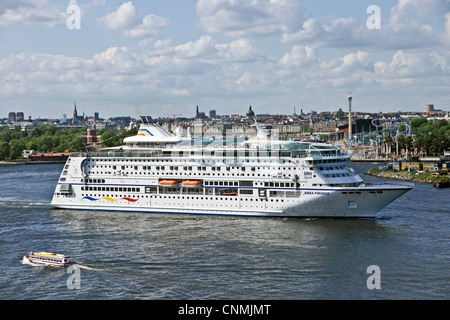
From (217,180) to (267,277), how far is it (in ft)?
40.6

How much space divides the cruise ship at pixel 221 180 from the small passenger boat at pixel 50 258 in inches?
436

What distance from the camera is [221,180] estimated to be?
33562 millimetres

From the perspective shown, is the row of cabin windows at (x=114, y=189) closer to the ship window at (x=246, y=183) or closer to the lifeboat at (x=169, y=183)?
the lifeboat at (x=169, y=183)

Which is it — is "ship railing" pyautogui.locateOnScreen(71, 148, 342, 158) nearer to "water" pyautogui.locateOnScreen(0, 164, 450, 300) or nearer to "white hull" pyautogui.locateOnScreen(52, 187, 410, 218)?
"white hull" pyautogui.locateOnScreen(52, 187, 410, 218)

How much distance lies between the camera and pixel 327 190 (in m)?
31.5

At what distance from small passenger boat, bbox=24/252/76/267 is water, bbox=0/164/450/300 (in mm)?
349

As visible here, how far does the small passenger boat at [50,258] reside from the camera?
78.0ft

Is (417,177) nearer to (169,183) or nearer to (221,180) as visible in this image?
(221,180)

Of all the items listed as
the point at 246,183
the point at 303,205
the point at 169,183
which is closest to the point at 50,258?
the point at 169,183

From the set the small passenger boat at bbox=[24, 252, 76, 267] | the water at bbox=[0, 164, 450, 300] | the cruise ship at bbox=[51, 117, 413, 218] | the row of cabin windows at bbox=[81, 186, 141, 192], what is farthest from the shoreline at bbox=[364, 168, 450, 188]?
the small passenger boat at bbox=[24, 252, 76, 267]

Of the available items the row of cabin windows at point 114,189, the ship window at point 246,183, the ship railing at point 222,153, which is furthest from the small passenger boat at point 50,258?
the ship railing at point 222,153

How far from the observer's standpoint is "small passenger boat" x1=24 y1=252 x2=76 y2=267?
23.8m
